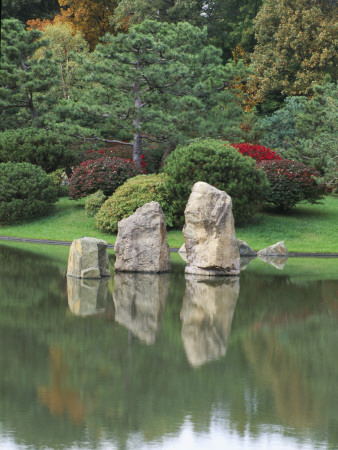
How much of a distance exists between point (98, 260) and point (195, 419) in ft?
30.5

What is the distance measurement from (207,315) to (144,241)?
5139 mm

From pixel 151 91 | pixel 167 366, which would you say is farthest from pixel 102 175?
pixel 167 366

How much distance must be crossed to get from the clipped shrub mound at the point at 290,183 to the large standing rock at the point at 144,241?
916cm

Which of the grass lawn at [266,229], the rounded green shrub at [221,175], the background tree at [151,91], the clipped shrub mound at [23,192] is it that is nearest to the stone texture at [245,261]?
the grass lawn at [266,229]

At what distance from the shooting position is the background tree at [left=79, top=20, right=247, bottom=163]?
27.8 m

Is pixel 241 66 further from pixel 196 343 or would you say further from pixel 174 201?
pixel 196 343

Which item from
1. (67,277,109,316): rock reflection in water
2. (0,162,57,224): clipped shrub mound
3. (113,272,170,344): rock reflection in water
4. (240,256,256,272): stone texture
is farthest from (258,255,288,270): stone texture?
(0,162,57,224): clipped shrub mound

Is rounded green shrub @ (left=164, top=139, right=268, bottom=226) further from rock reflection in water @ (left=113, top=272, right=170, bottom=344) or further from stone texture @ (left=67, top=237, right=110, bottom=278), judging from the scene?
stone texture @ (left=67, top=237, right=110, bottom=278)

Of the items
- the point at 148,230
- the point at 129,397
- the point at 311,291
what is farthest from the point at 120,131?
the point at 129,397

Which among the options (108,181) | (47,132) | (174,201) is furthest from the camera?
(47,132)

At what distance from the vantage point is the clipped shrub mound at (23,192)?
84.9 feet

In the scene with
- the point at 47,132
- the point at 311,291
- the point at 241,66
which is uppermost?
the point at 241,66

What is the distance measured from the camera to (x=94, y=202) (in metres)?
25.5

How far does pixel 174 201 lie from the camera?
77.8 feet
